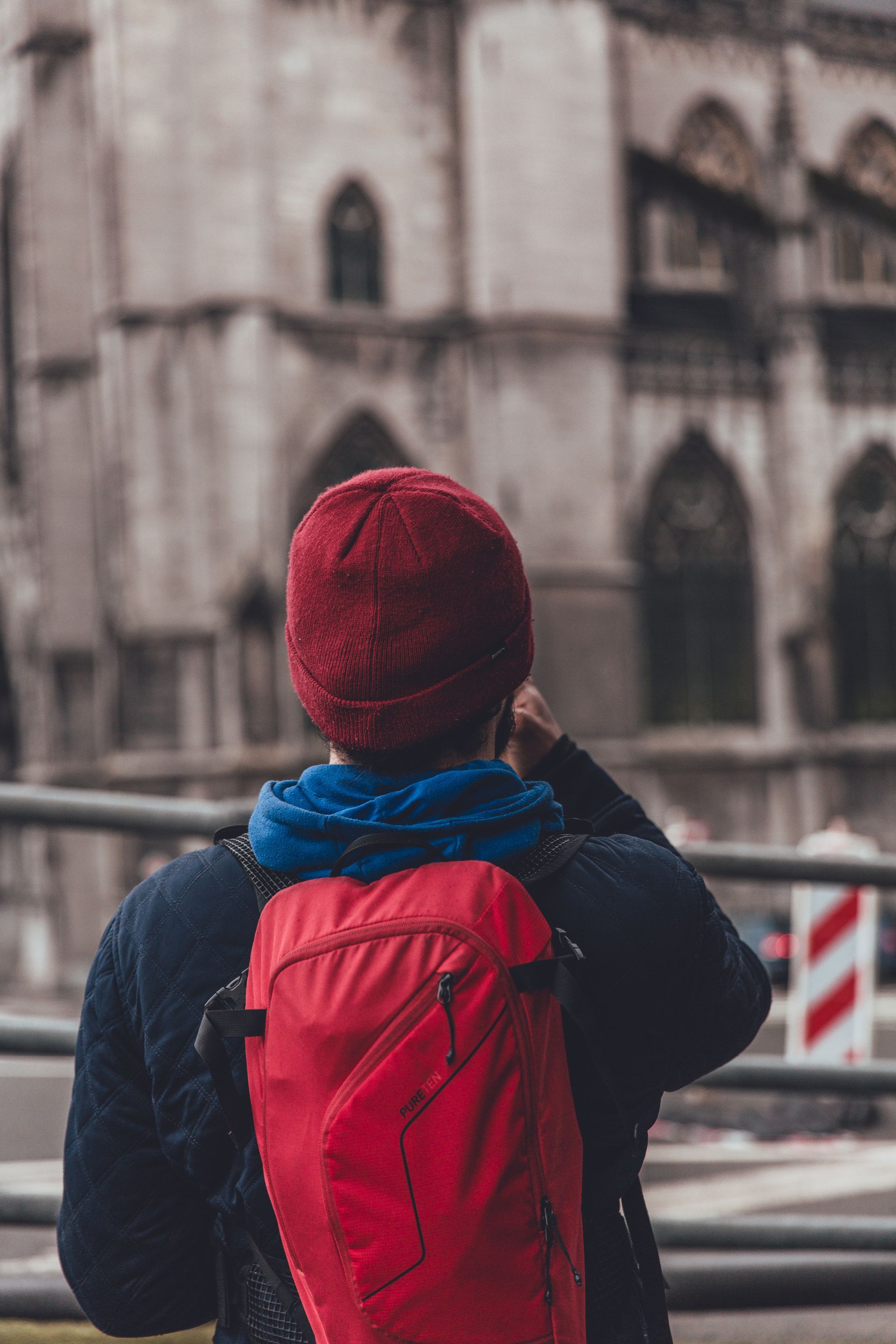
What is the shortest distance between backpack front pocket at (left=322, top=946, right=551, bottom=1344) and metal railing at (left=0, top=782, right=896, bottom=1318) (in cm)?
81

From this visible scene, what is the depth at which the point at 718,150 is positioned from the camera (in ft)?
74.4

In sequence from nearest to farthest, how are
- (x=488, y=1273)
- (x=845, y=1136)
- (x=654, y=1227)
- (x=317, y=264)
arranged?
1. (x=488, y=1273)
2. (x=654, y=1227)
3. (x=845, y=1136)
4. (x=317, y=264)

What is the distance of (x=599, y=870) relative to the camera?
55.0 inches

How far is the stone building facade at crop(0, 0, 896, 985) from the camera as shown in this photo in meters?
18.4

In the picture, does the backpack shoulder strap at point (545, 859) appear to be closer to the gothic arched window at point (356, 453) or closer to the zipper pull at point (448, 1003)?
the zipper pull at point (448, 1003)

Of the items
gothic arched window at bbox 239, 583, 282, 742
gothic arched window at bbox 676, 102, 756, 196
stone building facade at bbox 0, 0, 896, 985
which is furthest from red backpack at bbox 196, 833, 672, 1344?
gothic arched window at bbox 676, 102, 756, 196

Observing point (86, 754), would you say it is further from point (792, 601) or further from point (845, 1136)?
point (845, 1136)

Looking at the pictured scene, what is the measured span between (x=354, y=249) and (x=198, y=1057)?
19.5 m

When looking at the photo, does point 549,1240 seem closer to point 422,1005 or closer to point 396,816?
point 422,1005

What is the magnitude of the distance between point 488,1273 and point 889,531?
22.3 meters

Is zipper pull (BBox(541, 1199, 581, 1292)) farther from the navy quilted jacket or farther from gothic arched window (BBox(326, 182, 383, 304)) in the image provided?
gothic arched window (BBox(326, 182, 383, 304))

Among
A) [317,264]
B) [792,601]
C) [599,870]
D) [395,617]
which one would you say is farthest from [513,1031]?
[792,601]

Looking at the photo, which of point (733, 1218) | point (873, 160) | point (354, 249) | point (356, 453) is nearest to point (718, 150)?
point (873, 160)

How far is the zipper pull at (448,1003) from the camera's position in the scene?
4.11 ft
